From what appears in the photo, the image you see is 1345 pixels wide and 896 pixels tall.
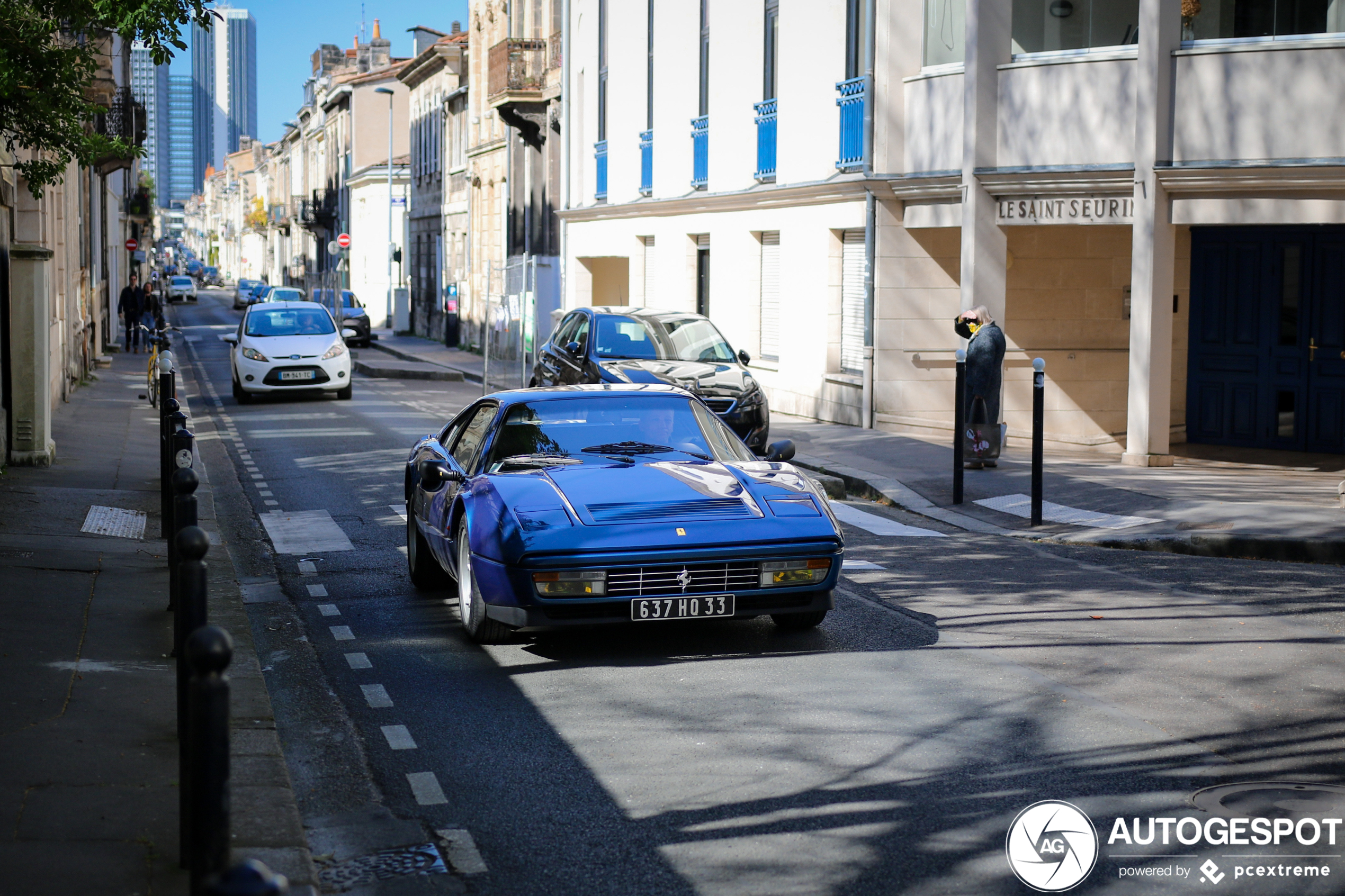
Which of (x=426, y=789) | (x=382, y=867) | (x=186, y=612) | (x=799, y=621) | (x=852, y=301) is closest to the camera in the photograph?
(x=382, y=867)

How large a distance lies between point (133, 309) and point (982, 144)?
87.4 feet

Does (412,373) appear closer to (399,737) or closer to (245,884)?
(399,737)

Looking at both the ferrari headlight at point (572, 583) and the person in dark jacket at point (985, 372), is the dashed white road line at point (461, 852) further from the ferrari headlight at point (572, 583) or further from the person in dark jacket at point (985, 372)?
the person in dark jacket at point (985, 372)

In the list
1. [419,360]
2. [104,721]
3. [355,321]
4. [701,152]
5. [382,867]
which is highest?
[701,152]

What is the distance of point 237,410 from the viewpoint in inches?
982

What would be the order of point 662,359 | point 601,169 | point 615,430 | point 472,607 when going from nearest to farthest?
point 472,607 < point 615,430 < point 662,359 < point 601,169

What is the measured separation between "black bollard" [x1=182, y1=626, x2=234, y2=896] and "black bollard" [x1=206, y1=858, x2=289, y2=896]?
2.36ft

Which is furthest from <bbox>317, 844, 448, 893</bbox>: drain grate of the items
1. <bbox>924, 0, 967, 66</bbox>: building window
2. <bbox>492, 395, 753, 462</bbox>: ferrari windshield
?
<bbox>924, 0, 967, 66</bbox>: building window

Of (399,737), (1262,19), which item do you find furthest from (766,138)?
(399,737)

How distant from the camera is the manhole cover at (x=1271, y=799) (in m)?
5.41

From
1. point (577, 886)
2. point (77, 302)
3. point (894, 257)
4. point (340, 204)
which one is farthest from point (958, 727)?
point (340, 204)

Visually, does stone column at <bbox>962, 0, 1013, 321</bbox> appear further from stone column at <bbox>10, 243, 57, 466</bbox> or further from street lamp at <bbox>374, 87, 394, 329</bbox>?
street lamp at <bbox>374, 87, 394, 329</bbox>

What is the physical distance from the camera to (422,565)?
9914 millimetres

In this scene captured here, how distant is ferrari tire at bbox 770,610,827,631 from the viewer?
8.40 m
